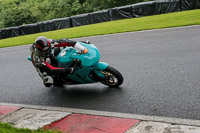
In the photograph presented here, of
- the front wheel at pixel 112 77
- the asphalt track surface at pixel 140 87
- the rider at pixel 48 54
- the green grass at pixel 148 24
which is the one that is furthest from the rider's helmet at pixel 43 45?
the green grass at pixel 148 24

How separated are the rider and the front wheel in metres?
0.72

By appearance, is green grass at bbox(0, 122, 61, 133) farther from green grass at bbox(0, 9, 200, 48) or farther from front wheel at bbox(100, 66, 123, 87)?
green grass at bbox(0, 9, 200, 48)

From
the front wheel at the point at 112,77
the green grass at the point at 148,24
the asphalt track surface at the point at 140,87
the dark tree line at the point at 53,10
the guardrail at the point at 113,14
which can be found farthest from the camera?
the dark tree line at the point at 53,10

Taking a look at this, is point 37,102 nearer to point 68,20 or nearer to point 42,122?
point 42,122

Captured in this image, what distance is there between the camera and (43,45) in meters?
5.49

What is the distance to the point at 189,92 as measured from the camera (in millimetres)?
5012

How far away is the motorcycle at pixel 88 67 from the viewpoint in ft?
17.9

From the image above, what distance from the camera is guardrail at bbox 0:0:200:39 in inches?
833

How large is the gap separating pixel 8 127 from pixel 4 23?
52315 mm

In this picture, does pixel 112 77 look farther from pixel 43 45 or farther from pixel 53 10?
pixel 53 10

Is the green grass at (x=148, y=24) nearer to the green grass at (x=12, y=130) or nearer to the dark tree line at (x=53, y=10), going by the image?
the green grass at (x=12, y=130)

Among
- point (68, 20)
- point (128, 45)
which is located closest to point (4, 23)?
point (68, 20)

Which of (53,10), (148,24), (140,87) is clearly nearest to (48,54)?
(140,87)

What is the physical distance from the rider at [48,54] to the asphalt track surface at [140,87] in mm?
717
